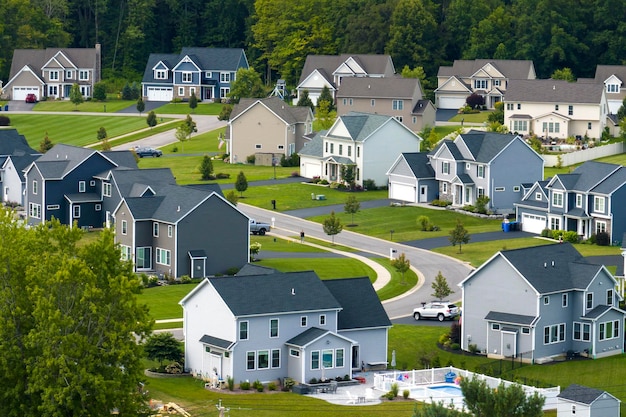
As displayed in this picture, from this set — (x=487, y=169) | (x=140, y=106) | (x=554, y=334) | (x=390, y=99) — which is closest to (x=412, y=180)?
(x=487, y=169)

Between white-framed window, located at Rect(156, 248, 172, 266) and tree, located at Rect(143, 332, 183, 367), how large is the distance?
76.2 ft

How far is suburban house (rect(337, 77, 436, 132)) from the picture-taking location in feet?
476

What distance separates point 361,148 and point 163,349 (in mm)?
56174

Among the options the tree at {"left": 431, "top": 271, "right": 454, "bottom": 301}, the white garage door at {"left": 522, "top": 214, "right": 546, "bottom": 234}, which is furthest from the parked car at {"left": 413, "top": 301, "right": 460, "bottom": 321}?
the white garage door at {"left": 522, "top": 214, "right": 546, "bottom": 234}

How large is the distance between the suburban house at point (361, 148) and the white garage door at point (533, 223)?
19.7 meters

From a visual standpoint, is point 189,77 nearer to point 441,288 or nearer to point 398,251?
point 398,251

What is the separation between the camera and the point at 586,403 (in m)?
59.1

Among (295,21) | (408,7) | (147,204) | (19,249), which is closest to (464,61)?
(408,7)

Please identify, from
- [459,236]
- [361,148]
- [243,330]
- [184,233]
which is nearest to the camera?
[243,330]

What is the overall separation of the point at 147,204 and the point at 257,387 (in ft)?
99.8

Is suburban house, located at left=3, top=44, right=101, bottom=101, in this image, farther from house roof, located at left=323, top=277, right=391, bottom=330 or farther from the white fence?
the white fence

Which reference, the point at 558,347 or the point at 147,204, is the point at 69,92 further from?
the point at 558,347

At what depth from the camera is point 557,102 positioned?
139500mm

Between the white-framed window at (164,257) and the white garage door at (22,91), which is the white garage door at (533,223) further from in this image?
the white garage door at (22,91)
